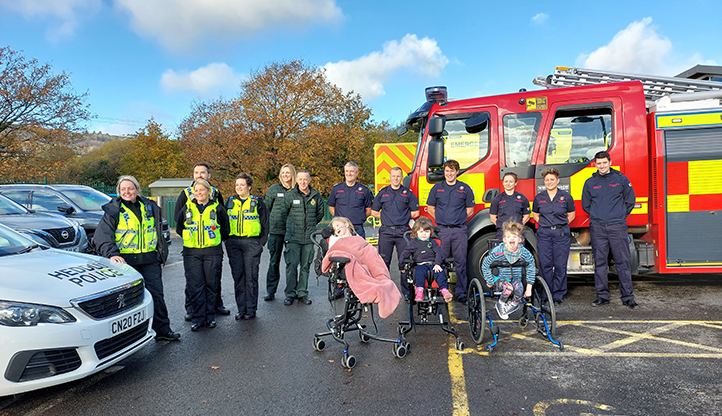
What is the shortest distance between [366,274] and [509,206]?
8.18 ft

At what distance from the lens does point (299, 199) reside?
6512 millimetres

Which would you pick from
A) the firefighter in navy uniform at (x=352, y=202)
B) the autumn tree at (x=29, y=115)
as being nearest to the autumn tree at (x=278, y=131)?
the autumn tree at (x=29, y=115)

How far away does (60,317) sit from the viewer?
10.5 ft

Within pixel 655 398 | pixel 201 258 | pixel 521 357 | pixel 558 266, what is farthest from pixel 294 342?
pixel 558 266

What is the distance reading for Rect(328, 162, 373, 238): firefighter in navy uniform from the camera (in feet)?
21.6

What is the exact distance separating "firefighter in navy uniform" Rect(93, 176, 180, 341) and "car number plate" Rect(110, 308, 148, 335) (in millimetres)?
754

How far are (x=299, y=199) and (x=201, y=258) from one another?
1.72 metres

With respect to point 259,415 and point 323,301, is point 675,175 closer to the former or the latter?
point 323,301

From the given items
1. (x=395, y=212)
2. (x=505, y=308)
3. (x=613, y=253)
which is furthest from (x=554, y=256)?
(x=395, y=212)

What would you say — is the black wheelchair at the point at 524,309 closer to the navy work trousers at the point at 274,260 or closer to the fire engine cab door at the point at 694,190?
the fire engine cab door at the point at 694,190

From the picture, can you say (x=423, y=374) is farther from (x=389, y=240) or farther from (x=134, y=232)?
(x=134, y=232)

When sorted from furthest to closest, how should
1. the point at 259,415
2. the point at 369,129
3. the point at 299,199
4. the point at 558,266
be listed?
1. the point at 369,129
2. the point at 299,199
3. the point at 558,266
4. the point at 259,415

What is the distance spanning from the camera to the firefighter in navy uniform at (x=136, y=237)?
4547 mm

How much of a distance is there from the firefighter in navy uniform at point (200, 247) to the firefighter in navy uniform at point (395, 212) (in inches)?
87.7
